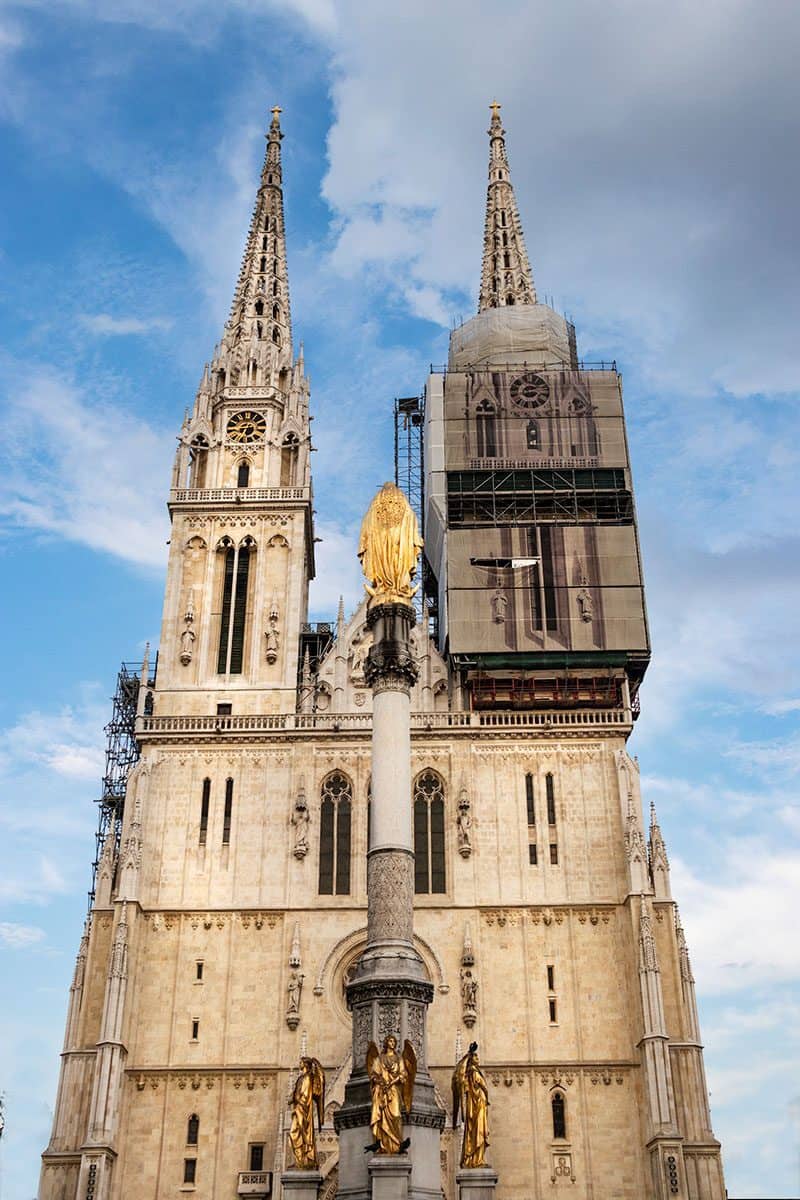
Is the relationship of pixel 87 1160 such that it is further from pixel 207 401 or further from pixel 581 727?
pixel 207 401

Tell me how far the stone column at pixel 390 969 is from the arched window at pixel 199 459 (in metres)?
20.9

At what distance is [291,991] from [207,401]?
2145 centimetres

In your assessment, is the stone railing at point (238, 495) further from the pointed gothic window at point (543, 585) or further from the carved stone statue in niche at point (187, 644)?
the pointed gothic window at point (543, 585)

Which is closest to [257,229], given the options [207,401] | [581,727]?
[207,401]

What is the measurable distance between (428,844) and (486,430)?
1542 centimetres

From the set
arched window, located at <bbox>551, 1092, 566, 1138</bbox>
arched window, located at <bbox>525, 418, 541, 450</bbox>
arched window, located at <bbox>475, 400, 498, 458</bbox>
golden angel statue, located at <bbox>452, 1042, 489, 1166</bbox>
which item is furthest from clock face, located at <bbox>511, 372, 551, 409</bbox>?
golden angel statue, located at <bbox>452, 1042, 489, 1166</bbox>

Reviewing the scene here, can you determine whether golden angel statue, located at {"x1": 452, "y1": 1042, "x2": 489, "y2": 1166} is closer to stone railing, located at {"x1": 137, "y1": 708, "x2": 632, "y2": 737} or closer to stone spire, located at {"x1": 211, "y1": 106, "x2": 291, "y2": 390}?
stone railing, located at {"x1": 137, "y1": 708, "x2": 632, "y2": 737}

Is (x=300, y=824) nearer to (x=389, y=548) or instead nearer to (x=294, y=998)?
(x=294, y=998)

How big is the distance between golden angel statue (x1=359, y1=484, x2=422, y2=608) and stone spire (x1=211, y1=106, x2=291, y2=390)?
22.3 meters

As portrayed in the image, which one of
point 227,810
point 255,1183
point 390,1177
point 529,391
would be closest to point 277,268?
point 529,391

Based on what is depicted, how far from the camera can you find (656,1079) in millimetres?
33000

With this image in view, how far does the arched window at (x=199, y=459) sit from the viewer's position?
4475 centimetres

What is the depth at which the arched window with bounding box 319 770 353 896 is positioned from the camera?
121 ft

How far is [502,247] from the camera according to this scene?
57.0 meters
